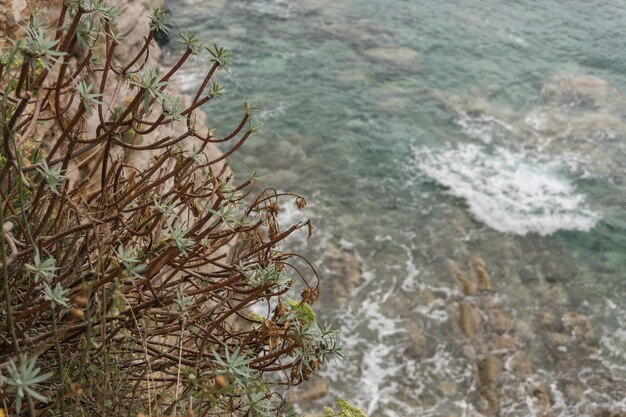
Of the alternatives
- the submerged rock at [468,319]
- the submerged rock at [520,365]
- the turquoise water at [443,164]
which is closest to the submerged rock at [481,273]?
the turquoise water at [443,164]

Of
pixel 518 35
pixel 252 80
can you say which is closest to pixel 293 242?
pixel 252 80

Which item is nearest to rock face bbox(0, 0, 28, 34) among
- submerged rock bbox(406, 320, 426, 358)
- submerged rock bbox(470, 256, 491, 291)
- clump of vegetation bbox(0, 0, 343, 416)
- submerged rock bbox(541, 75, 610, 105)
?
clump of vegetation bbox(0, 0, 343, 416)

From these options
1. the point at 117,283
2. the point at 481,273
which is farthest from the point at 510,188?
the point at 117,283

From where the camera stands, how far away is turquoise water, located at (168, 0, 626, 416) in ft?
22.5

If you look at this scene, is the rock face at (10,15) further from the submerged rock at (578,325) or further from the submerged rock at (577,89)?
the submerged rock at (577,89)

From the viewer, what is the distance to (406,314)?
737 cm

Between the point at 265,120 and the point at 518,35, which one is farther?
the point at 518,35

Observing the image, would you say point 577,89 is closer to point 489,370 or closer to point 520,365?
point 520,365

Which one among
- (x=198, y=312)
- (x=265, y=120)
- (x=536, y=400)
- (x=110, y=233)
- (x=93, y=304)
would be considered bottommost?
(x=536, y=400)

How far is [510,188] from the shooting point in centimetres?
967

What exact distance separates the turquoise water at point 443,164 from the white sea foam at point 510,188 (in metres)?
0.03

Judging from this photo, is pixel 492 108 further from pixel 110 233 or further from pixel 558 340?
pixel 110 233

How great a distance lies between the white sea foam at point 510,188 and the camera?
895 cm

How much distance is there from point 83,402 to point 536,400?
548 cm
